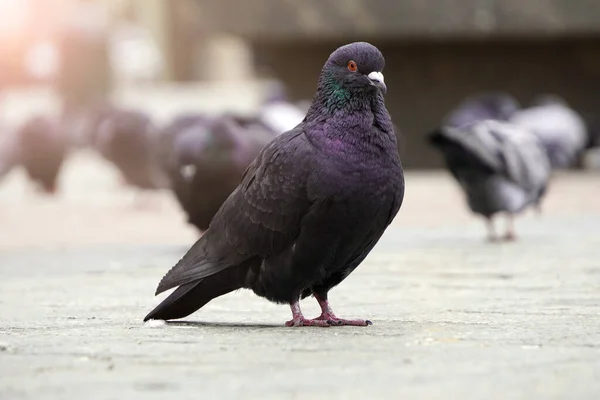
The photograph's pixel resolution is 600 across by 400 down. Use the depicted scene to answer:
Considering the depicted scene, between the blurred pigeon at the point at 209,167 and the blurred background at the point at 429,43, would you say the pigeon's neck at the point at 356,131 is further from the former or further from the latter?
the blurred background at the point at 429,43

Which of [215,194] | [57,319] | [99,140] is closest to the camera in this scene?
[57,319]

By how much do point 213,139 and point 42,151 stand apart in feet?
22.7

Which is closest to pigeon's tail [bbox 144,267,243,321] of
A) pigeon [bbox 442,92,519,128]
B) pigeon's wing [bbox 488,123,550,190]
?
pigeon's wing [bbox 488,123,550,190]

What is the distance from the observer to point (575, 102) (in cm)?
1658

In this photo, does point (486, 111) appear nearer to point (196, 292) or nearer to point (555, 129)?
point (555, 129)

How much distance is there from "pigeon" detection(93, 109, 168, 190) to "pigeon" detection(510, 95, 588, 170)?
378 centimetres

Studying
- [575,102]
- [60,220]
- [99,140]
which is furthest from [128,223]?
[575,102]

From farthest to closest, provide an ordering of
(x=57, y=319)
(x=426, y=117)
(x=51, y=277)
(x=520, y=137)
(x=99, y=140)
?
(x=426, y=117), (x=99, y=140), (x=520, y=137), (x=51, y=277), (x=57, y=319)

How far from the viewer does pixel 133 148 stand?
44.2ft

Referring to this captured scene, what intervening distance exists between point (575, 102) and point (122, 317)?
469 inches

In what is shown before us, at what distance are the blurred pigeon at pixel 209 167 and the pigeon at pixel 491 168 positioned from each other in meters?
1.29

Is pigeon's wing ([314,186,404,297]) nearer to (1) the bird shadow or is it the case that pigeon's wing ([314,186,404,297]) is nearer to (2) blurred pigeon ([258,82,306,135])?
(1) the bird shadow

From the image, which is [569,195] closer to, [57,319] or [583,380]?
[57,319]

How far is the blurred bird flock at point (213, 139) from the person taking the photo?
849 centimetres
